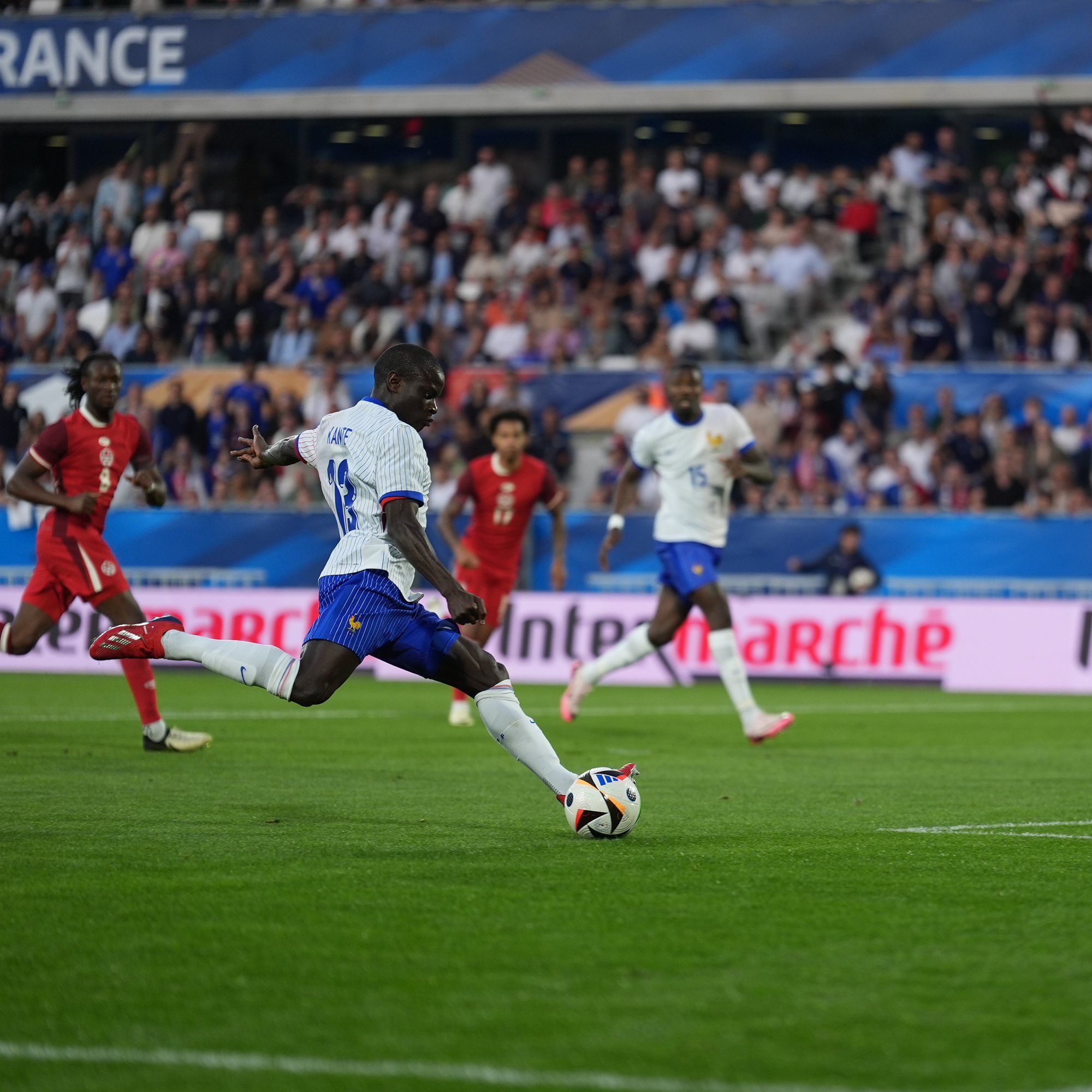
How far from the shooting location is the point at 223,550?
2528cm

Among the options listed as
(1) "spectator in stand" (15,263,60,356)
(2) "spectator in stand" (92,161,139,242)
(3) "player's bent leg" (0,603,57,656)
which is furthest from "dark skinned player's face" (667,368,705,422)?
(2) "spectator in stand" (92,161,139,242)

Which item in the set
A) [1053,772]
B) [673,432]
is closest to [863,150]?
[673,432]

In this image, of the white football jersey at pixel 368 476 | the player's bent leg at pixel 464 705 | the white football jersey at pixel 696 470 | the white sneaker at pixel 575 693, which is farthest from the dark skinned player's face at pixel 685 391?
the white football jersey at pixel 368 476

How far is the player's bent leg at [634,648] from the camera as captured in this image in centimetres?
1409

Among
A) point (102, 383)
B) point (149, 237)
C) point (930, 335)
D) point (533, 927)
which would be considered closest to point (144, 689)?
point (102, 383)

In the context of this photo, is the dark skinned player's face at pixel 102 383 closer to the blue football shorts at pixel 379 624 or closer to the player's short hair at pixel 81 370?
the player's short hair at pixel 81 370

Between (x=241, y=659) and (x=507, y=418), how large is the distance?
23.5ft

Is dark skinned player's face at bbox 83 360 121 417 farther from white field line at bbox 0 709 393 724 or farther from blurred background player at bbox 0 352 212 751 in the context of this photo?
white field line at bbox 0 709 393 724

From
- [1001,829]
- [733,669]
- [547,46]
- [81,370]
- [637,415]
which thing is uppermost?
[547,46]

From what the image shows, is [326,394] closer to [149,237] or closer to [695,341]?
[695,341]

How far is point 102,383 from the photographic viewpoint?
474 inches

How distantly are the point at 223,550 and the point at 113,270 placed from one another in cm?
647

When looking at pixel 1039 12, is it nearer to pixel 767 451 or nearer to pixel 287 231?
pixel 767 451

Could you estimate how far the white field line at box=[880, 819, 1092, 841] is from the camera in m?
8.52
